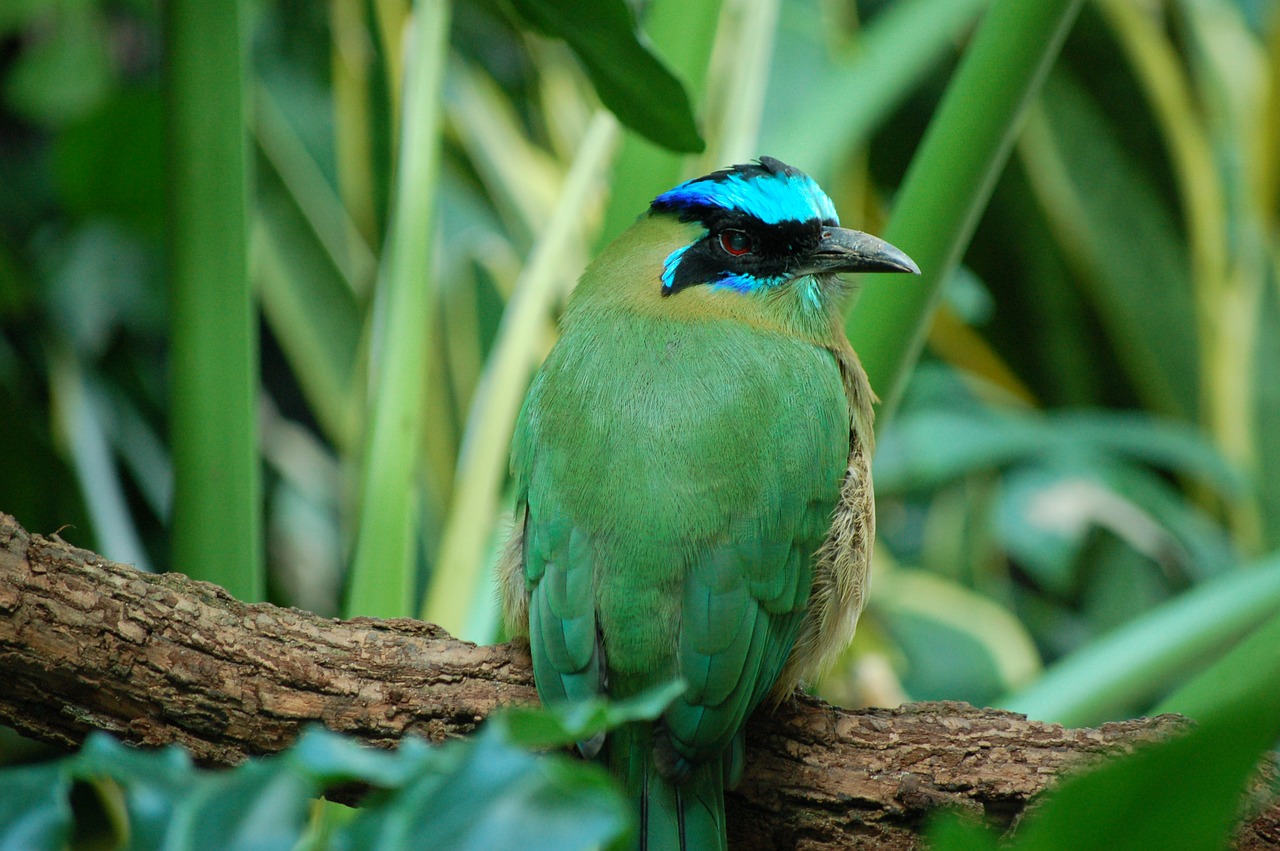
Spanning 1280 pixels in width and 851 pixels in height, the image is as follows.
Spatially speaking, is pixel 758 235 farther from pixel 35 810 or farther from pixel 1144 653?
pixel 35 810

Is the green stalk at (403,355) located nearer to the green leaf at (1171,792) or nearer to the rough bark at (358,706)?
the rough bark at (358,706)

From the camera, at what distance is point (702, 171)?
2.71m

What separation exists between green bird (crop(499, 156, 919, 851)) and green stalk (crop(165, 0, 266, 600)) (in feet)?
1.54

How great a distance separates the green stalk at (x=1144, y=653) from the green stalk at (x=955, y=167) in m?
0.58

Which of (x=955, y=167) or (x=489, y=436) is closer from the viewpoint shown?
(x=955, y=167)

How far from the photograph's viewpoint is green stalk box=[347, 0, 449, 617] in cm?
220

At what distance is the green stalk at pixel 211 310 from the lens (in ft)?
A: 6.41

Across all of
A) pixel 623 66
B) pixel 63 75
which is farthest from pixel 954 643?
pixel 63 75

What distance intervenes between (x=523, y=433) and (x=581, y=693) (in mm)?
550

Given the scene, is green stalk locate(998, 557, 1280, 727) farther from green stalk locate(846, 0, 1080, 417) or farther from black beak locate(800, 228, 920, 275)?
black beak locate(800, 228, 920, 275)

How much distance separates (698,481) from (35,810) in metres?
1.10

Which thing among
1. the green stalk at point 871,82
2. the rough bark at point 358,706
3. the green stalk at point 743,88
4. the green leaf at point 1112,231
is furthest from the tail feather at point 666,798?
the green leaf at point 1112,231

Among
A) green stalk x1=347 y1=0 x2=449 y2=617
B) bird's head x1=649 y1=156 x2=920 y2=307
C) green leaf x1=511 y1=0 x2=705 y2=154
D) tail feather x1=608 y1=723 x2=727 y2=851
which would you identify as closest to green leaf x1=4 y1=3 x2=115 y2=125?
green stalk x1=347 y1=0 x2=449 y2=617

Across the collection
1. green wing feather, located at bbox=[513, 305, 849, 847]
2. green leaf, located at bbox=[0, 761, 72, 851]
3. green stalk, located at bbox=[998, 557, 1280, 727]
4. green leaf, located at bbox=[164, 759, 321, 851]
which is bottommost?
green leaf, located at bbox=[164, 759, 321, 851]
